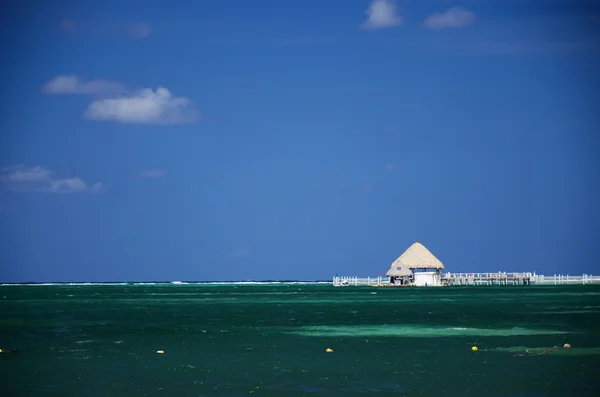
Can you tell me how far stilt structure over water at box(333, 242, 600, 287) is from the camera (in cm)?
12575

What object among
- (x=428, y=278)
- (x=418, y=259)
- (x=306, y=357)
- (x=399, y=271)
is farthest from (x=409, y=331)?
(x=428, y=278)

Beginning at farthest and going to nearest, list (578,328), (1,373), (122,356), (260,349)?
(578,328) < (260,349) < (122,356) < (1,373)

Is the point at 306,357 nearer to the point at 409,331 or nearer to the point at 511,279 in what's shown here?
the point at 409,331

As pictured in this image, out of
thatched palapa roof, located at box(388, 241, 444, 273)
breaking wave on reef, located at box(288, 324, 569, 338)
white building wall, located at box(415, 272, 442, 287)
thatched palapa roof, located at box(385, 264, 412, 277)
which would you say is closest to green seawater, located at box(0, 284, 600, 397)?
breaking wave on reef, located at box(288, 324, 569, 338)

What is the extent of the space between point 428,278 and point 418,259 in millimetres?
5933

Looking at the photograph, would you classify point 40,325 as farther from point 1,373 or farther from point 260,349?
point 1,373

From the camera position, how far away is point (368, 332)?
43312 millimetres

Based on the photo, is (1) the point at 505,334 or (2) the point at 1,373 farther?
(1) the point at 505,334

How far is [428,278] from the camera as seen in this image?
130 metres

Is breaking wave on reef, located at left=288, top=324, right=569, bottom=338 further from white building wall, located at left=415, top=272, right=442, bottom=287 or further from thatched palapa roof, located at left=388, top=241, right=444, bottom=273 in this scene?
white building wall, located at left=415, top=272, right=442, bottom=287

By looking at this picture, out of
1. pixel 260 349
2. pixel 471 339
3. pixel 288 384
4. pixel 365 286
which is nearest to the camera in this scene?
pixel 288 384

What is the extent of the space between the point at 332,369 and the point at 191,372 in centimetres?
436

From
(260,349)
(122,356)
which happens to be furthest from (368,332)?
(122,356)

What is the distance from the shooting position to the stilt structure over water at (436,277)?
125750 mm
